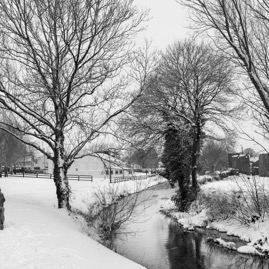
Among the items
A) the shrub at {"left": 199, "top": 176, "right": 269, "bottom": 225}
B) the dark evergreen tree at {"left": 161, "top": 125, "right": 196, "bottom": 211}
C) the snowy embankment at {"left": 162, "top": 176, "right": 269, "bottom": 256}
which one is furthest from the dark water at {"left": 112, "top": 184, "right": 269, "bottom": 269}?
the dark evergreen tree at {"left": 161, "top": 125, "right": 196, "bottom": 211}

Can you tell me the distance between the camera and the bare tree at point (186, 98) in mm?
23406

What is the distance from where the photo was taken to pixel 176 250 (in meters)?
14.0

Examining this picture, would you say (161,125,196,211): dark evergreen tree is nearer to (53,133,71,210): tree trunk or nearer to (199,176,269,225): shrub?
(199,176,269,225): shrub

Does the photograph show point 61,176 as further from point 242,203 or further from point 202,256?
point 242,203

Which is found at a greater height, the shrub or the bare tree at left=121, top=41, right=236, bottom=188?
the bare tree at left=121, top=41, right=236, bottom=188

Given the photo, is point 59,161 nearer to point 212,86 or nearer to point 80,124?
point 80,124

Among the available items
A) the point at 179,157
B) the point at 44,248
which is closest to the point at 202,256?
the point at 44,248

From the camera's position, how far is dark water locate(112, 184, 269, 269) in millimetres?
11961

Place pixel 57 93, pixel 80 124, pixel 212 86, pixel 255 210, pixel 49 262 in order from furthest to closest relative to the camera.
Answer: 1. pixel 212 86
2. pixel 255 210
3. pixel 80 124
4. pixel 57 93
5. pixel 49 262

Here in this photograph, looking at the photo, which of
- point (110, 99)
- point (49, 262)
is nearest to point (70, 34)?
point (110, 99)

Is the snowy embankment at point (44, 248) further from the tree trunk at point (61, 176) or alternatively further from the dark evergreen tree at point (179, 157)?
the dark evergreen tree at point (179, 157)

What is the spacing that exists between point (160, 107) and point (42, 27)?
13.1 meters

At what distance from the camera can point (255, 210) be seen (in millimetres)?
15859

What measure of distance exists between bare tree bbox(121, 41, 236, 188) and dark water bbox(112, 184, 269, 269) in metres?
7.61
